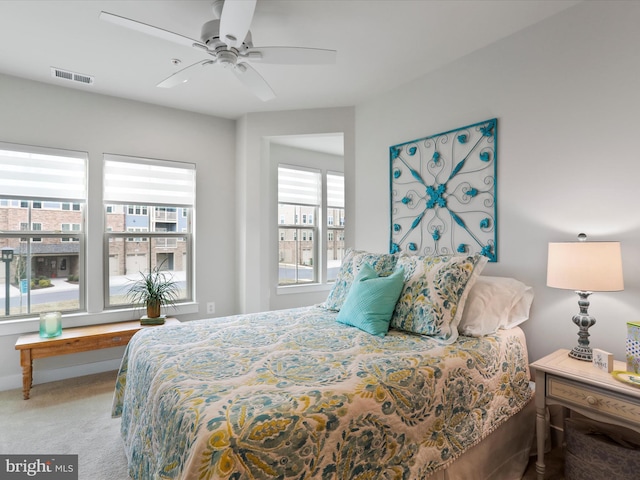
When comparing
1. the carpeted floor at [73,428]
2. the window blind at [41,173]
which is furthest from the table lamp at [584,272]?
the window blind at [41,173]

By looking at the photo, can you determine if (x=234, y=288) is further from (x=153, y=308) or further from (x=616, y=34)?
(x=616, y=34)

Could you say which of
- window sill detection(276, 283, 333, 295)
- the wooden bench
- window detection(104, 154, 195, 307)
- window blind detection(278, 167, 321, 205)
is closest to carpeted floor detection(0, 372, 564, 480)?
the wooden bench

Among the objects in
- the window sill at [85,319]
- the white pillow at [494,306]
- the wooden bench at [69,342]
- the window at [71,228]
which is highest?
the window at [71,228]

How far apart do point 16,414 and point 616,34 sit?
15.6 feet

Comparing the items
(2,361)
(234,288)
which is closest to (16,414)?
(2,361)

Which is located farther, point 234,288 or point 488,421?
point 234,288

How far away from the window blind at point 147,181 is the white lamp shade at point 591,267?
3.62 m

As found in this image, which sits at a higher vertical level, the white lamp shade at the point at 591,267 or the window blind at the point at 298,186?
the window blind at the point at 298,186

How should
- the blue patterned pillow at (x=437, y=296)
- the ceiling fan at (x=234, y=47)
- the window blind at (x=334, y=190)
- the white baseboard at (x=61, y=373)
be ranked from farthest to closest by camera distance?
the window blind at (x=334, y=190), the white baseboard at (x=61, y=373), the blue patterned pillow at (x=437, y=296), the ceiling fan at (x=234, y=47)

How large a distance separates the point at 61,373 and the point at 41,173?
1912 millimetres

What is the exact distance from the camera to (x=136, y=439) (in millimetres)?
1726

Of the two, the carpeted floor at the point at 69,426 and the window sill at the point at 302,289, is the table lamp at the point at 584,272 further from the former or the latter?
the window sill at the point at 302,289

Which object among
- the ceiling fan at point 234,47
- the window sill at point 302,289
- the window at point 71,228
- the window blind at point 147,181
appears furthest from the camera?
the window sill at point 302,289

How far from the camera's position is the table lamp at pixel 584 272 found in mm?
1772
